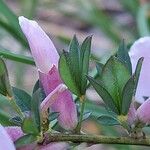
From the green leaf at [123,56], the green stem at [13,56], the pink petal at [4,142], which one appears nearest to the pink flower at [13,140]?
the pink petal at [4,142]

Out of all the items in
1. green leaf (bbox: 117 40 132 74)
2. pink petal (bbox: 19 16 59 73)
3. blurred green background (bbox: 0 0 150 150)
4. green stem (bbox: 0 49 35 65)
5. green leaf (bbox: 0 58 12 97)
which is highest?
pink petal (bbox: 19 16 59 73)

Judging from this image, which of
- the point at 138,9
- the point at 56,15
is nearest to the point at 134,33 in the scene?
the point at 138,9

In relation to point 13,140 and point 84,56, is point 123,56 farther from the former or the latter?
point 13,140

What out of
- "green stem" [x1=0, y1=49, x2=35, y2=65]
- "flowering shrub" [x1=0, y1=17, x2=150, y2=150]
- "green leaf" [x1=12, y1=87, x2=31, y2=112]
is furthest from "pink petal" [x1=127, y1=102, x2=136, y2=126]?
"green stem" [x1=0, y1=49, x2=35, y2=65]

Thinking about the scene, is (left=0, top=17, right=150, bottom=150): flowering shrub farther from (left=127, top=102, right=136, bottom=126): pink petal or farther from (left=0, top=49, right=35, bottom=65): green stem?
(left=0, top=49, right=35, bottom=65): green stem

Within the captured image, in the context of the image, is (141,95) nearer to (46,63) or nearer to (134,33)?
(46,63)

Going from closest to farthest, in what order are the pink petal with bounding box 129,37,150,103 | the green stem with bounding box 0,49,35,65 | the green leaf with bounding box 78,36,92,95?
the green leaf with bounding box 78,36,92,95, the pink petal with bounding box 129,37,150,103, the green stem with bounding box 0,49,35,65
